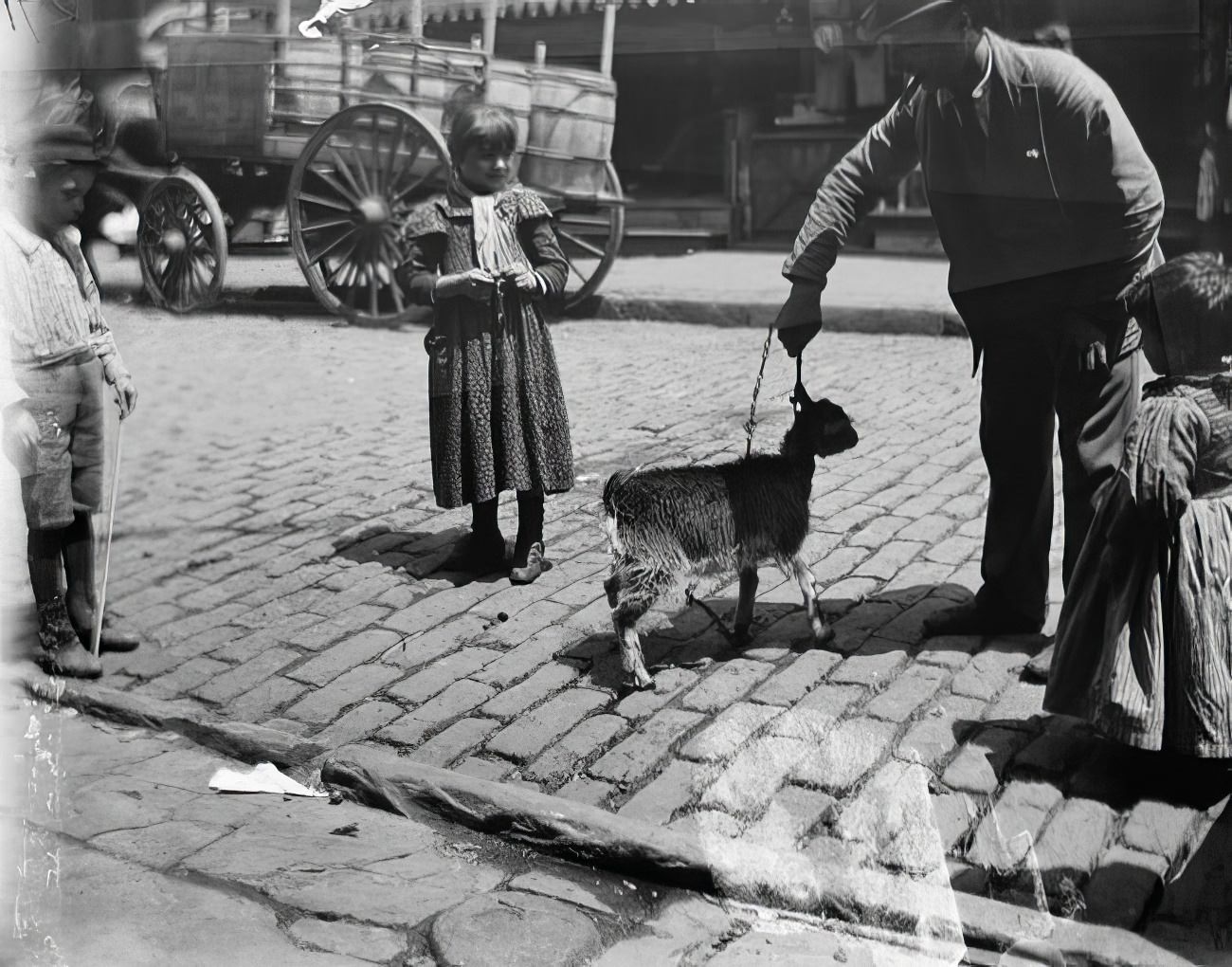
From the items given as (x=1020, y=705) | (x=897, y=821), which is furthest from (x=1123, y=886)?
(x=1020, y=705)

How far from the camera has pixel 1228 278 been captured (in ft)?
9.86

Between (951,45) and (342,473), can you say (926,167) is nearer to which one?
(951,45)

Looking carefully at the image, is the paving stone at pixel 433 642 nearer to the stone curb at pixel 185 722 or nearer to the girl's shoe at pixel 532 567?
the girl's shoe at pixel 532 567

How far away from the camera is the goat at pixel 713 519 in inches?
143

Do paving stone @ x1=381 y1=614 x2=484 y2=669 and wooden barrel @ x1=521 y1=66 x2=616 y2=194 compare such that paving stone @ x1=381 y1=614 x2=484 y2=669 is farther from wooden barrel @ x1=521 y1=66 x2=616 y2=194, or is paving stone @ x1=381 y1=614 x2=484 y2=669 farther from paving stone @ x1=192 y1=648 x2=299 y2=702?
wooden barrel @ x1=521 y1=66 x2=616 y2=194

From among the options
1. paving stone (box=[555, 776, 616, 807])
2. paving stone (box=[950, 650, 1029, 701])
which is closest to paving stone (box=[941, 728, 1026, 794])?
paving stone (box=[950, 650, 1029, 701])

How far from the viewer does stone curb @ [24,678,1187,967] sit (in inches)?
113

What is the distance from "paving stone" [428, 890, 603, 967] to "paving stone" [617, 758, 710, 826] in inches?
12.9

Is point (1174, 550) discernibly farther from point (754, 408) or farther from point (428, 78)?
point (428, 78)

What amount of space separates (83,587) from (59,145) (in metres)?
1.55

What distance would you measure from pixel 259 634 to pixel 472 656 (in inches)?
34.4

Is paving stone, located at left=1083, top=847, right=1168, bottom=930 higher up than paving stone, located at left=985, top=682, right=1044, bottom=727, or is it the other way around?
paving stone, located at left=985, top=682, right=1044, bottom=727

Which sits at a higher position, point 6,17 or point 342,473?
point 6,17

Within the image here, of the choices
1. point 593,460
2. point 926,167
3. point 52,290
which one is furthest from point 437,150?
point 926,167
